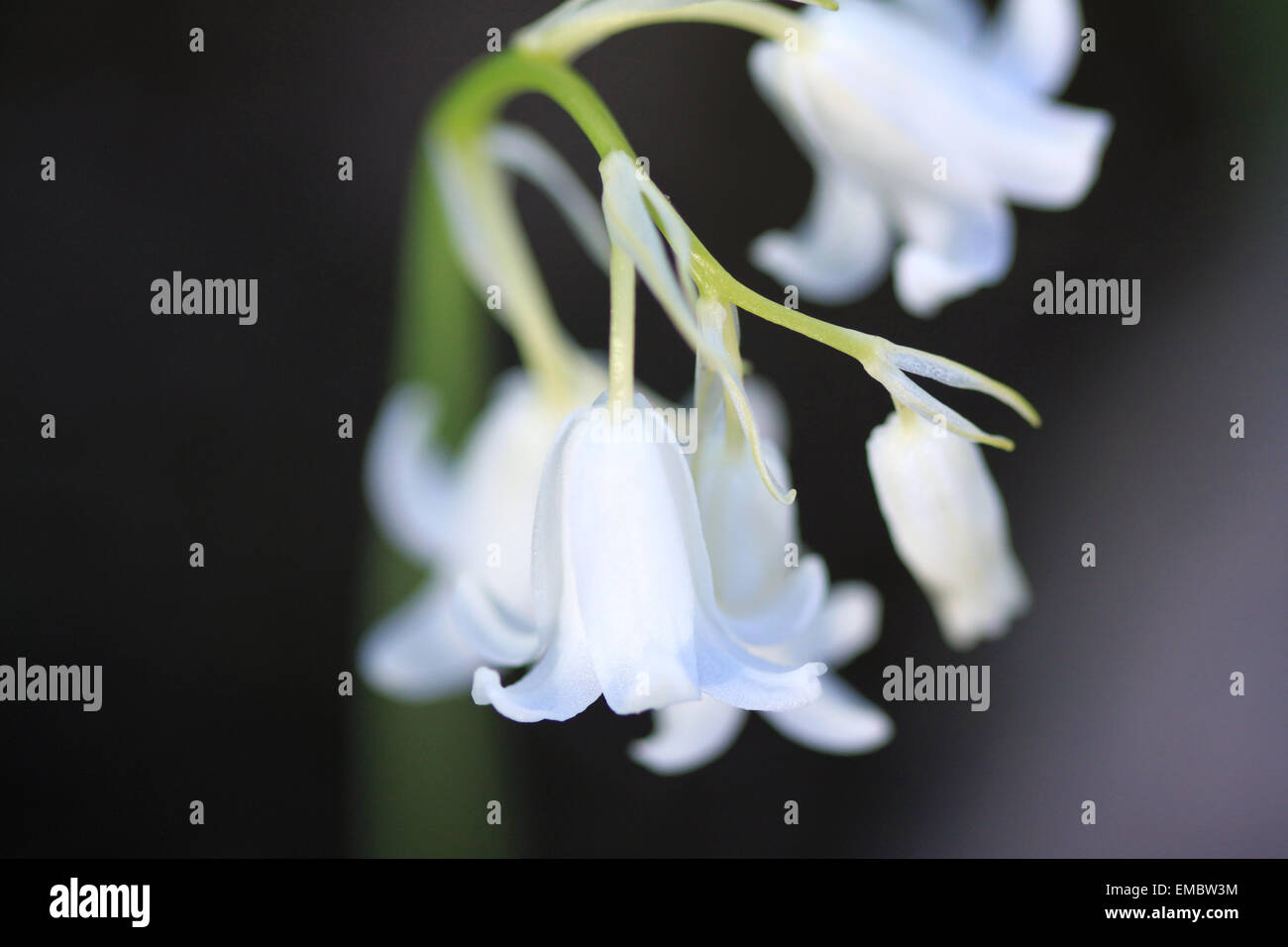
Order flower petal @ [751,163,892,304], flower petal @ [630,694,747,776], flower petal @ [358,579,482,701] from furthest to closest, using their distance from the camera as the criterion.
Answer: flower petal @ [358,579,482,701] < flower petal @ [751,163,892,304] < flower petal @ [630,694,747,776]

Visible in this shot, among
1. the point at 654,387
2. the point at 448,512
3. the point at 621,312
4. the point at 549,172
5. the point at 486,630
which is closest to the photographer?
the point at 621,312

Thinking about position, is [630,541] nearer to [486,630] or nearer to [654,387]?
[486,630]

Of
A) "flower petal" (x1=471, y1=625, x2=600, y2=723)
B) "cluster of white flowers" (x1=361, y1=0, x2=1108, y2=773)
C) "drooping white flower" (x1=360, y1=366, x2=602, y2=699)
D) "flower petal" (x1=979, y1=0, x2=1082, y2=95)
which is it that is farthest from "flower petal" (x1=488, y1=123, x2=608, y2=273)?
"flower petal" (x1=471, y1=625, x2=600, y2=723)

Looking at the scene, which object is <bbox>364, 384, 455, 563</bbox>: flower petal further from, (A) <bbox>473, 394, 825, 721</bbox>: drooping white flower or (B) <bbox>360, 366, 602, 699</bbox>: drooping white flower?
(A) <bbox>473, 394, 825, 721</bbox>: drooping white flower

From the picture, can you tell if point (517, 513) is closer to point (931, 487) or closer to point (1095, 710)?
point (931, 487)

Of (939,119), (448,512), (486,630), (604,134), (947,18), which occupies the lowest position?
(486,630)

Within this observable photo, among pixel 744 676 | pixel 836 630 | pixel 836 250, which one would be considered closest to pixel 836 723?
pixel 836 630

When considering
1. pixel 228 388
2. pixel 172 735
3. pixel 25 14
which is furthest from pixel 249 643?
pixel 25 14
